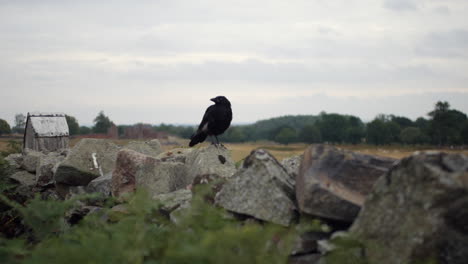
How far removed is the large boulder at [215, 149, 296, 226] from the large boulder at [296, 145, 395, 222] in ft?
0.70

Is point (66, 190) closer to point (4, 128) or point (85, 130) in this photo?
point (4, 128)

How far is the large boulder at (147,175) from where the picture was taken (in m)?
8.09

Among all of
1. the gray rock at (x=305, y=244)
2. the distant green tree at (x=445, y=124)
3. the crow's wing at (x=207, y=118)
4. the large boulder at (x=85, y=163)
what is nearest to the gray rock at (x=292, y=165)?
the gray rock at (x=305, y=244)

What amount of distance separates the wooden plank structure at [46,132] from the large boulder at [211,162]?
743cm

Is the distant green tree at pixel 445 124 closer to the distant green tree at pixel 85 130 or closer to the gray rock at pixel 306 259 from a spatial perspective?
the distant green tree at pixel 85 130

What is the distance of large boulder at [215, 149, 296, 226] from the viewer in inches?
213

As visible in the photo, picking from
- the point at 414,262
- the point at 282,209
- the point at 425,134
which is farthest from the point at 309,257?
the point at 425,134

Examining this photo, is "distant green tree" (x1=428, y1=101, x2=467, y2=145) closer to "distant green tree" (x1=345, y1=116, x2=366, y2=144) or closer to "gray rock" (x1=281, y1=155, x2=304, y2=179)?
"distant green tree" (x1=345, y1=116, x2=366, y2=144)

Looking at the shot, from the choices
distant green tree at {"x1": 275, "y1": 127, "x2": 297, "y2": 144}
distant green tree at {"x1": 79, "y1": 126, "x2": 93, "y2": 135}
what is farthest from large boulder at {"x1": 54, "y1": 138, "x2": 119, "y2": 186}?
distant green tree at {"x1": 275, "y1": 127, "x2": 297, "y2": 144}

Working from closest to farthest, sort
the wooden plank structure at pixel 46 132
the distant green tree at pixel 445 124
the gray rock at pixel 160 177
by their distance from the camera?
the gray rock at pixel 160 177 < the wooden plank structure at pixel 46 132 < the distant green tree at pixel 445 124

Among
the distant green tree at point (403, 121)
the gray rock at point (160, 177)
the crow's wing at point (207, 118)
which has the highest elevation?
the distant green tree at point (403, 121)

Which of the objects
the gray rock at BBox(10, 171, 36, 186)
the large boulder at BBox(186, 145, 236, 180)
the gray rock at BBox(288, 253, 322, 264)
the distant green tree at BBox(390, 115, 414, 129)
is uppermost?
Answer: the distant green tree at BBox(390, 115, 414, 129)

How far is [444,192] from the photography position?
13.6 feet

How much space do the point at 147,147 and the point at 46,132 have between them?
4.52 meters
